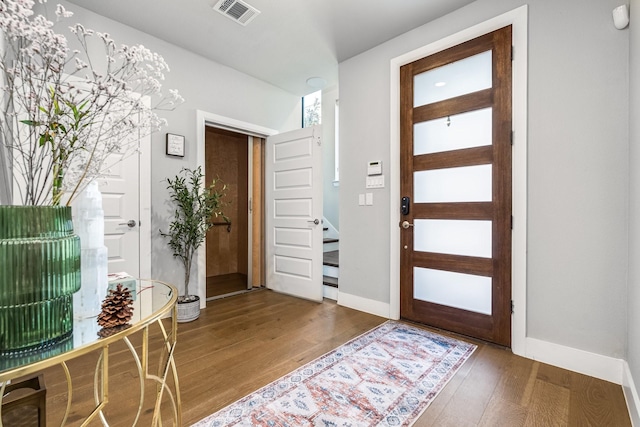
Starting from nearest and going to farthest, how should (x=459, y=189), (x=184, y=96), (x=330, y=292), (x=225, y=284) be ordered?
(x=459, y=189) < (x=184, y=96) < (x=330, y=292) < (x=225, y=284)

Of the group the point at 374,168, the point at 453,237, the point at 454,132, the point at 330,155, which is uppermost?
the point at 330,155

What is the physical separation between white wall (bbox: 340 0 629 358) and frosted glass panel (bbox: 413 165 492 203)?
0.32 m

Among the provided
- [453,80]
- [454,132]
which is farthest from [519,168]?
[453,80]

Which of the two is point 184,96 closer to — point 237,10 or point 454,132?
point 237,10

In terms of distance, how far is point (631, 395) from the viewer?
1548 millimetres

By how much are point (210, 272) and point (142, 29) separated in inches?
138

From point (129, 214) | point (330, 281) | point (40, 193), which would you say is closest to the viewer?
point (40, 193)

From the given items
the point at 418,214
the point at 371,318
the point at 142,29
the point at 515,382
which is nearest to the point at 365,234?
the point at 418,214

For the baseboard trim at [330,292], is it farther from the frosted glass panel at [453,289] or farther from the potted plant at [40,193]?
the potted plant at [40,193]

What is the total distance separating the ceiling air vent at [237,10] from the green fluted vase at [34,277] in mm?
2420

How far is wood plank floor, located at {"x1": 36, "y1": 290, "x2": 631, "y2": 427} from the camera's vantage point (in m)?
Result: 1.52

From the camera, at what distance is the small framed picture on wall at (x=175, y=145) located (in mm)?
3012

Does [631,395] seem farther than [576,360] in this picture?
No

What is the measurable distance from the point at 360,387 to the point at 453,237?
146cm
